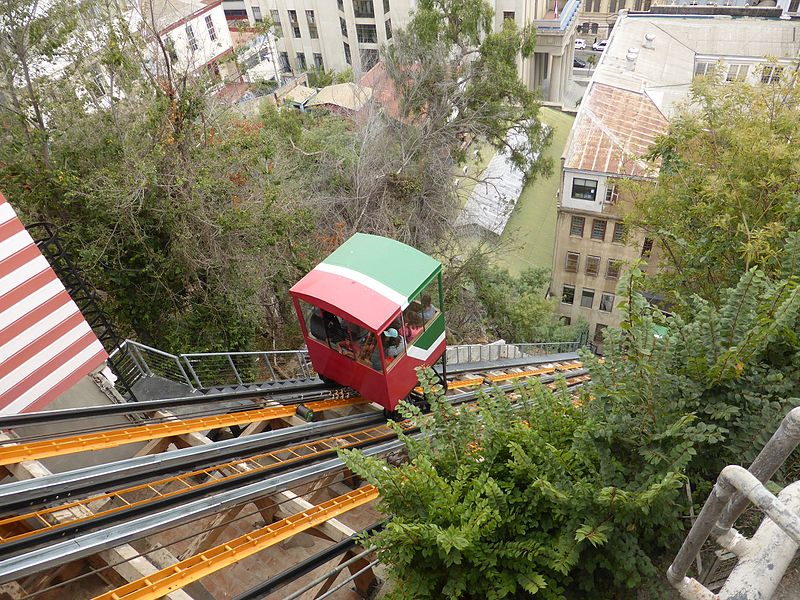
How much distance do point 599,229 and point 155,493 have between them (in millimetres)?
22671

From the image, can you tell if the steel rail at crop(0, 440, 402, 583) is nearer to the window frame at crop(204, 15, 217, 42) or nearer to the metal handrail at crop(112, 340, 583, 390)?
the metal handrail at crop(112, 340, 583, 390)

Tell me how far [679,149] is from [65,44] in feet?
47.8

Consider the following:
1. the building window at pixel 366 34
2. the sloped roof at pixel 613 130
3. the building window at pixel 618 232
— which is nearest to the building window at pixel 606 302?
the building window at pixel 618 232

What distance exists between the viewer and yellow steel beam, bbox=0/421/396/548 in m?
5.38

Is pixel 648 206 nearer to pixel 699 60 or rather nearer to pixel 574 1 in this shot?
pixel 699 60

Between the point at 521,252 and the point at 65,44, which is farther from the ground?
the point at 65,44

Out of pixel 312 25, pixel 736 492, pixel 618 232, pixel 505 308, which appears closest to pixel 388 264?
pixel 736 492

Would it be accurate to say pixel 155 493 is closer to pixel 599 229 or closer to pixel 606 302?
pixel 599 229

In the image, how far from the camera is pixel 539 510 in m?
4.64

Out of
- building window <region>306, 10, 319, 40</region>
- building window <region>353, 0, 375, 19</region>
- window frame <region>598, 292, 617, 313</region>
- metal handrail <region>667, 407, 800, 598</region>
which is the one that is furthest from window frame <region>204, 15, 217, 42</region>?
metal handrail <region>667, 407, 800, 598</region>

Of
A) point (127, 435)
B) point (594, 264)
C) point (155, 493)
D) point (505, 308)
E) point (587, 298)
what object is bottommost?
point (587, 298)

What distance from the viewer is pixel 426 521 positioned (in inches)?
179

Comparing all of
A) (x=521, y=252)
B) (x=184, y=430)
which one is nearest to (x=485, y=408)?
(x=184, y=430)

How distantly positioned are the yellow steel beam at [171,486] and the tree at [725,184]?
7273mm
